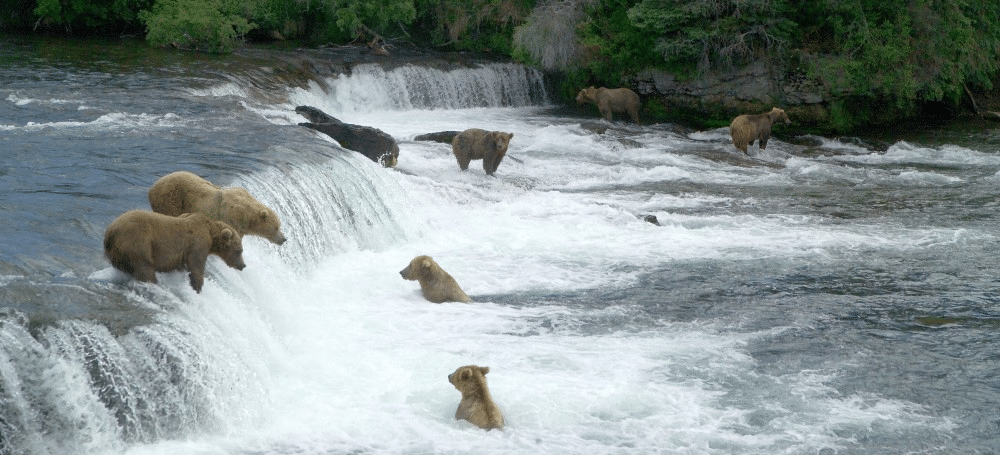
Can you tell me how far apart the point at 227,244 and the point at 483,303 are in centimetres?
316

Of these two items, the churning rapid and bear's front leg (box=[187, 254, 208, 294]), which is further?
bear's front leg (box=[187, 254, 208, 294])

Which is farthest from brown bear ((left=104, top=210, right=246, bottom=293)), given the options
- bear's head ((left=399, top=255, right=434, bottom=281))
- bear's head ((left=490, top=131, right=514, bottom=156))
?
bear's head ((left=490, top=131, right=514, bottom=156))

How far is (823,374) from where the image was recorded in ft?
24.9

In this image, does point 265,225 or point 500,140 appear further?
point 500,140

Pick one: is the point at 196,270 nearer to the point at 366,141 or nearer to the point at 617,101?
the point at 366,141

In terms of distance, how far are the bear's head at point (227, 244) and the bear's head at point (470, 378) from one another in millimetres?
1796

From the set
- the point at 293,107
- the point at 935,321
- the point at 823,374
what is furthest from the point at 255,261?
the point at 293,107

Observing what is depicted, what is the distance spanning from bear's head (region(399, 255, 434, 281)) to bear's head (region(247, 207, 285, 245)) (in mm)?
2052

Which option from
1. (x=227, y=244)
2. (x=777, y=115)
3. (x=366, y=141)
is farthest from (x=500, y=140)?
(x=227, y=244)

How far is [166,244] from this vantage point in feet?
21.5

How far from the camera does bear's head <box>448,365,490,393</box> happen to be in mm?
6496

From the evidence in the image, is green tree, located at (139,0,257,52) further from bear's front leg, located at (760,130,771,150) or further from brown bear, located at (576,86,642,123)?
bear's front leg, located at (760,130,771,150)

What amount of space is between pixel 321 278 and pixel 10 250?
3.26 metres

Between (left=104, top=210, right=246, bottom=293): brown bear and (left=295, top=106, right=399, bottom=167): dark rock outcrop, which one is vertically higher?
(left=104, top=210, right=246, bottom=293): brown bear
